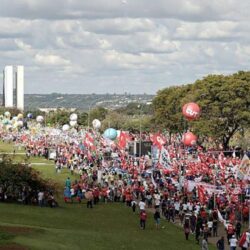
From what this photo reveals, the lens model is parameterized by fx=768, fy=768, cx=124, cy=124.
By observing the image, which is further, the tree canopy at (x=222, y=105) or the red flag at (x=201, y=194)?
the tree canopy at (x=222, y=105)

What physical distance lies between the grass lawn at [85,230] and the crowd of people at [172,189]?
0.80 meters

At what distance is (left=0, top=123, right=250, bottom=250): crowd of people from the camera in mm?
37062

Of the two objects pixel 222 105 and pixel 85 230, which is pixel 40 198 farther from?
pixel 222 105

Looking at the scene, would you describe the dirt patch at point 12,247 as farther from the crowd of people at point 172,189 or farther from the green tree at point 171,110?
the green tree at point 171,110

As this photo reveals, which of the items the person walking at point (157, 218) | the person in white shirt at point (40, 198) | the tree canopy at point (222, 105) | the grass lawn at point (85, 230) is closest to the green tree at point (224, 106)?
the tree canopy at point (222, 105)

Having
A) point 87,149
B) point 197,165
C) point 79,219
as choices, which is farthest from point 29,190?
point 87,149

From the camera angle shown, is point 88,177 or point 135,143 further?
point 135,143

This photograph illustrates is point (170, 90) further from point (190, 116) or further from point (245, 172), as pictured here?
point (245, 172)

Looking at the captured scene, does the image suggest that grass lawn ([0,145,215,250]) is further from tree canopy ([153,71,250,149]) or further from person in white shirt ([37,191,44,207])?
tree canopy ([153,71,250,149])

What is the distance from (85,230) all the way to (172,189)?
1314cm

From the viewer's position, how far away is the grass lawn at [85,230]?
30.9m

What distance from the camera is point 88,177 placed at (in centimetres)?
6106

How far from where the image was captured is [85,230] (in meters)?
36.1

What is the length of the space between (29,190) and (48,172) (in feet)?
84.5
